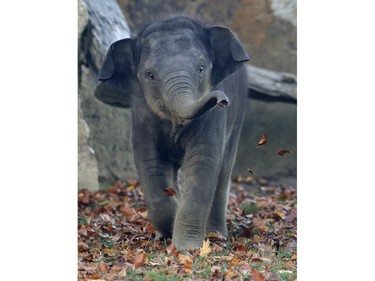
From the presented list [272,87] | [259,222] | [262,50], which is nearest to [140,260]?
[259,222]

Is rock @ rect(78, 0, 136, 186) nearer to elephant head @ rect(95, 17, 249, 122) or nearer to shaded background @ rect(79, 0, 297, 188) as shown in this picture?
shaded background @ rect(79, 0, 297, 188)

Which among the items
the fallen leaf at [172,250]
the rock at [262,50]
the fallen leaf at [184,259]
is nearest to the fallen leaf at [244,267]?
the fallen leaf at [184,259]

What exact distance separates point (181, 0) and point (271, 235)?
5.42m

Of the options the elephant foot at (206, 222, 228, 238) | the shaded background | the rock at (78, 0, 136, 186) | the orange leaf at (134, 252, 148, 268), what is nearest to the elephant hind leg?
the elephant foot at (206, 222, 228, 238)

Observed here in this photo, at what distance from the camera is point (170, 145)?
641 cm

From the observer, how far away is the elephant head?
5.89m

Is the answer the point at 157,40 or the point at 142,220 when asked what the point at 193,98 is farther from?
the point at 142,220

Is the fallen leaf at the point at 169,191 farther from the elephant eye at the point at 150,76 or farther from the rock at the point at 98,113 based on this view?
the rock at the point at 98,113

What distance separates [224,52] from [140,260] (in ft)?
5.87

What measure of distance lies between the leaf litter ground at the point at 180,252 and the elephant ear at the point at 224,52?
44.1 inches

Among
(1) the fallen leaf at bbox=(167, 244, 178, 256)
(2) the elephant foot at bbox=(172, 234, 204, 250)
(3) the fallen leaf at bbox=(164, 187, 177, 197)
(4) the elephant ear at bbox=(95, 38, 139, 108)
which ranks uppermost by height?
(4) the elephant ear at bbox=(95, 38, 139, 108)

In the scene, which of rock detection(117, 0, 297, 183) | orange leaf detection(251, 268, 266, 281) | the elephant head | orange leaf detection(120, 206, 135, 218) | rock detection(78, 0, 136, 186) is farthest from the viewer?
rock detection(117, 0, 297, 183)

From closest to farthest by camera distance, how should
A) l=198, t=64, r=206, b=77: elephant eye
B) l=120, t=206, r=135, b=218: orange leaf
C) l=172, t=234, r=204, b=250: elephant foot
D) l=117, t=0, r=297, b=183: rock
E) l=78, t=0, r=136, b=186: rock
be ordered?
1. l=172, t=234, r=204, b=250: elephant foot
2. l=198, t=64, r=206, b=77: elephant eye
3. l=120, t=206, r=135, b=218: orange leaf
4. l=78, t=0, r=136, b=186: rock
5. l=117, t=0, r=297, b=183: rock

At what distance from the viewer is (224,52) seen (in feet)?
21.7
